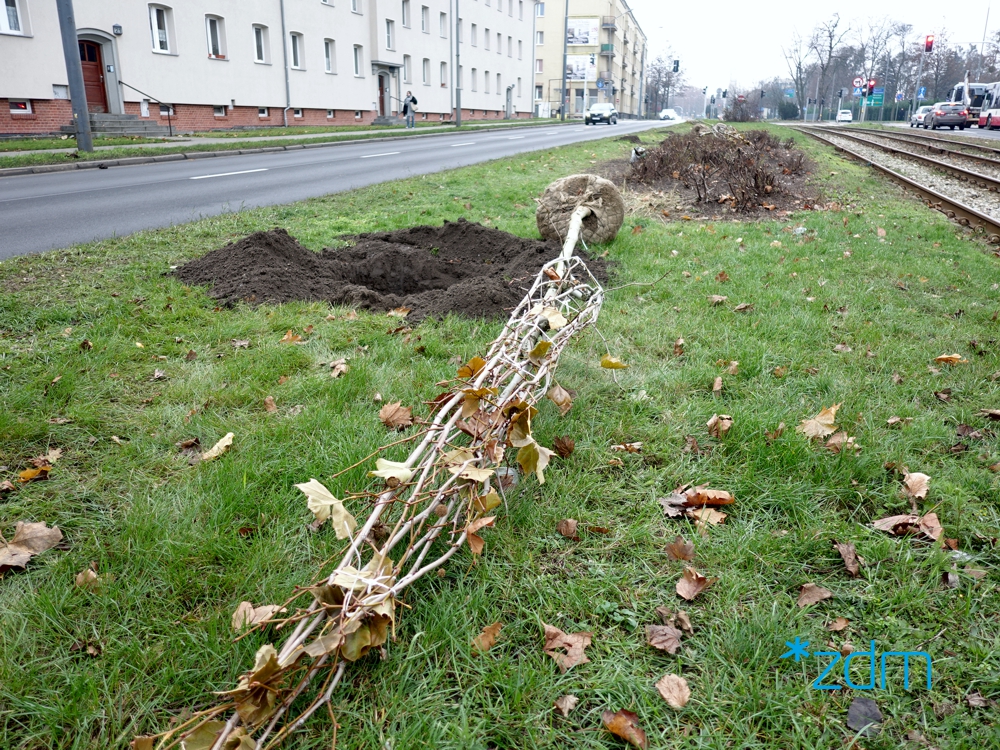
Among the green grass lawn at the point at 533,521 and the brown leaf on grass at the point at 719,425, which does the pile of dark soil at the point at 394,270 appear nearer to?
the green grass lawn at the point at 533,521

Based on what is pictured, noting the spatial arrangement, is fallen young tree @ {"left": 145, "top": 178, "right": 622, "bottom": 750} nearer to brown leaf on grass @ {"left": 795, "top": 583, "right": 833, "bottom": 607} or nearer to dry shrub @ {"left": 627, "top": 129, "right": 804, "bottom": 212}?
brown leaf on grass @ {"left": 795, "top": 583, "right": 833, "bottom": 607}

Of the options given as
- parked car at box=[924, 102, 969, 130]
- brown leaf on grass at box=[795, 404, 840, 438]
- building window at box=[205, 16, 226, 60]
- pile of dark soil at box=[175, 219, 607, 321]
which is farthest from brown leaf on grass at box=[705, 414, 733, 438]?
parked car at box=[924, 102, 969, 130]

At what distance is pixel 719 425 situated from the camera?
3.19 metres

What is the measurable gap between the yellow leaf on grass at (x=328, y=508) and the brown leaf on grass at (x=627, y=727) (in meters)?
0.90

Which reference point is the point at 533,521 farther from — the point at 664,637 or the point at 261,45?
the point at 261,45

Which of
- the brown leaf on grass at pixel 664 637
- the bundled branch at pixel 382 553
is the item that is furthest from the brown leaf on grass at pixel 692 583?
the bundled branch at pixel 382 553

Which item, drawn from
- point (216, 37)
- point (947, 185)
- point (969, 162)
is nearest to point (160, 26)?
point (216, 37)

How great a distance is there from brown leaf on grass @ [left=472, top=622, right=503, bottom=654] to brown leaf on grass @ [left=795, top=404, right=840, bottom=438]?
188cm

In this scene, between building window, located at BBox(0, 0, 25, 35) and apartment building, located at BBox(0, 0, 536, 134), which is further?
apartment building, located at BBox(0, 0, 536, 134)

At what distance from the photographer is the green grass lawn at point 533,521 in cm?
175

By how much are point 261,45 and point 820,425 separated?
112 feet

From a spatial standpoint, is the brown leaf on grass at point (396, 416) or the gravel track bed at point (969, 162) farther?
the gravel track bed at point (969, 162)

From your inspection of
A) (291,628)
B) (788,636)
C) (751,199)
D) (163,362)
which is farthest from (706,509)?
(751,199)

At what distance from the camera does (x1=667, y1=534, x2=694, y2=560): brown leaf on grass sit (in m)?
2.34
